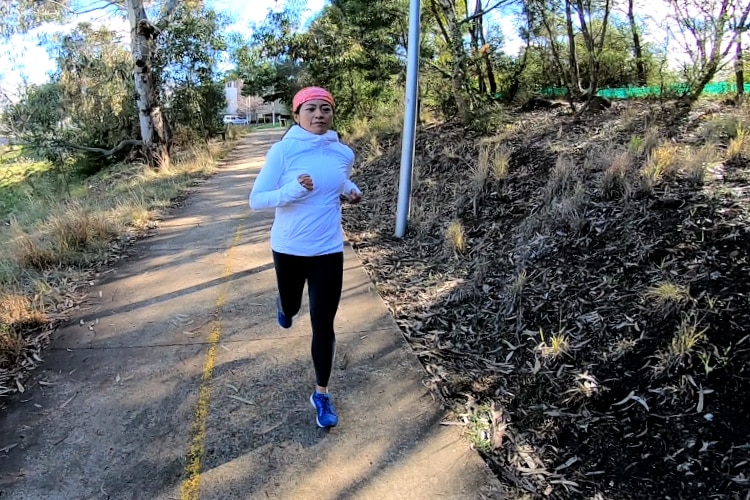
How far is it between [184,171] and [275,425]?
38.9 feet

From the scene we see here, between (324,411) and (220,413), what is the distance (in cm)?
68

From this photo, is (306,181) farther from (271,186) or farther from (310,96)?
(310,96)

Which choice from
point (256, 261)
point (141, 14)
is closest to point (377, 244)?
point (256, 261)

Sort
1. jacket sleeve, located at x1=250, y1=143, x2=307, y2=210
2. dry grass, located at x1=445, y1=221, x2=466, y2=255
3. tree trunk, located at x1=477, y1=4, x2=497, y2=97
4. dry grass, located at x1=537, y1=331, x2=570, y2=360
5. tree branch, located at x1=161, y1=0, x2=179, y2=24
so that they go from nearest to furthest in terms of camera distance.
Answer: jacket sleeve, located at x1=250, y1=143, x2=307, y2=210 < dry grass, located at x1=537, y1=331, x2=570, y2=360 < dry grass, located at x1=445, y1=221, x2=466, y2=255 < tree trunk, located at x1=477, y1=4, x2=497, y2=97 < tree branch, located at x1=161, y1=0, x2=179, y2=24

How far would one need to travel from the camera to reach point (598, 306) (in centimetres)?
388

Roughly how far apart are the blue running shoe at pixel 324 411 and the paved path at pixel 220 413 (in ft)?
0.17

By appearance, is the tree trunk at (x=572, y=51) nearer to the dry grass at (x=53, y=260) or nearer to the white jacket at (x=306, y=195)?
the white jacket at (x=306, y=195)

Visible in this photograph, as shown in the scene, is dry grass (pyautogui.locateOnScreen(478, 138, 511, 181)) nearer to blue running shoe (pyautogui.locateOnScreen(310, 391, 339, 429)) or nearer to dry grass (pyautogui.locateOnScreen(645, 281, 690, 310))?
dry grass (pyautogui.locateOnScreen(645, 281, 690, 310))

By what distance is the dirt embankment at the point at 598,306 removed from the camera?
279 centimetres

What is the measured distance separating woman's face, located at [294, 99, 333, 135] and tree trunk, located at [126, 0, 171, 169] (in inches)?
481

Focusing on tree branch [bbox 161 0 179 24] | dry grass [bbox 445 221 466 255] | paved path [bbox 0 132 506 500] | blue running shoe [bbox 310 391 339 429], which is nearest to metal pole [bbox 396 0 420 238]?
dry grass [bbox 445 221 466 255]

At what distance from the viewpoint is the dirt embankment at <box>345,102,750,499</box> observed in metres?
2.79

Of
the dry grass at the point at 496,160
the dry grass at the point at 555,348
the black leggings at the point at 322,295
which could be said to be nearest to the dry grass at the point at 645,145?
the dry grass at the point at 496,160

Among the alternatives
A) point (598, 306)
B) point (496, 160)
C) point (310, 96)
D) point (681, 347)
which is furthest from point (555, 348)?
point (496, 160)
